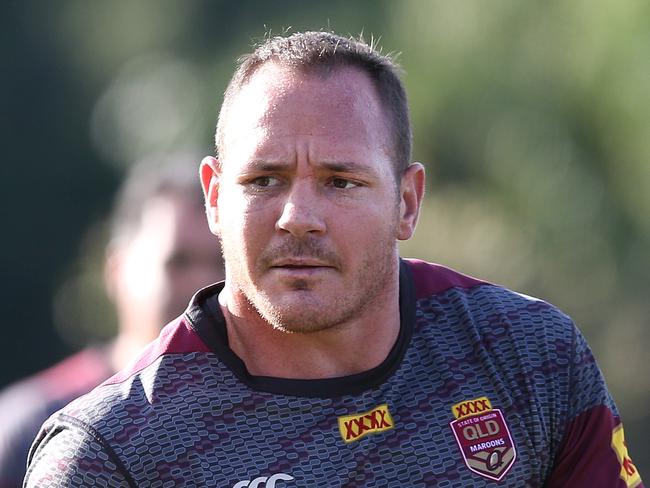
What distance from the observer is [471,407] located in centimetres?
352

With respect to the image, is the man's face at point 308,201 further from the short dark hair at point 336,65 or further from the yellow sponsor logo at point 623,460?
the yellow sponsor logo at point 623,460

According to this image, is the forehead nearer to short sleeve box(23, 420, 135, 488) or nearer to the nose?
the nose

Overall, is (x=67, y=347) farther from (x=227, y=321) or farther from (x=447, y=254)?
(x=227, y=321)

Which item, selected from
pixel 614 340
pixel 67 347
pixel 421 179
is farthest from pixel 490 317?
pixel 67 347

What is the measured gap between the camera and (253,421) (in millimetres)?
3383

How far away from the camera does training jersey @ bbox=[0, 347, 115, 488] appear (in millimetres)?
4730

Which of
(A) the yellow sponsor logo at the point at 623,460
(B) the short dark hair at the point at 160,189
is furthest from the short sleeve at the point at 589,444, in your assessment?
(B) the short dark hair at the point at 160,189

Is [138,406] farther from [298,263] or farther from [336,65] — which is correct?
[336,65]

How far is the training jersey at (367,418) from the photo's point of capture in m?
3.30

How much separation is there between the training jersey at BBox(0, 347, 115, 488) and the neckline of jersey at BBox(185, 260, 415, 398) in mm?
1355

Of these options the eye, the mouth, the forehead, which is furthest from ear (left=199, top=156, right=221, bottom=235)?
the mouth

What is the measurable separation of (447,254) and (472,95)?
1657 millimetres

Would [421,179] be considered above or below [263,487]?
above

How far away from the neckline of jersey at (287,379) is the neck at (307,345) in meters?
0.03
